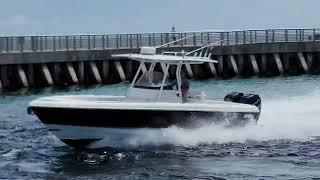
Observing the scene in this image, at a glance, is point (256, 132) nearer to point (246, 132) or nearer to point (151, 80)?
point (246, 132)

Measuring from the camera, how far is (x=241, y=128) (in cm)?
2245

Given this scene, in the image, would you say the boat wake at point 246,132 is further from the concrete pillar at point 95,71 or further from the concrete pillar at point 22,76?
the concrete pillar at point 95,71

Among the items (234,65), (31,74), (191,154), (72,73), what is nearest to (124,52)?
(72,73)

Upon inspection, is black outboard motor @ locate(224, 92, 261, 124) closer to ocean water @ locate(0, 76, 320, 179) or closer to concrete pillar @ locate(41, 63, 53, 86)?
ocean water @ locate(0, 76, 320, 179)

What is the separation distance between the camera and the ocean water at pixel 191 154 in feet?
59.4

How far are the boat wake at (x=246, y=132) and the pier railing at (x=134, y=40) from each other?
23671 millimetres

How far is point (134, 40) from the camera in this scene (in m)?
54.8

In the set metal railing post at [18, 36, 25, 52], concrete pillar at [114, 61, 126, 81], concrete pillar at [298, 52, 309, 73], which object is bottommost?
concrete pillar at [298, 52, 309, 73]

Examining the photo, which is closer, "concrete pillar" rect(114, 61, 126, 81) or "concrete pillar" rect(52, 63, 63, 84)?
"concrete pillar" rect(52, 63, 63, 84)

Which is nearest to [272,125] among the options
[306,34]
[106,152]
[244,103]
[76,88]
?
[244,103]

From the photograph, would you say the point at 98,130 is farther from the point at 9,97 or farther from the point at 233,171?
the point at 9,97

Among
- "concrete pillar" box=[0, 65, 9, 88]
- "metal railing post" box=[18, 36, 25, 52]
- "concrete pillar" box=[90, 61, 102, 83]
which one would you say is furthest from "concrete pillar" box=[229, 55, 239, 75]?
"concrete pillar" box=[0, 65, 9, 88]

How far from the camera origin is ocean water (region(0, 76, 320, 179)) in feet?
59.4

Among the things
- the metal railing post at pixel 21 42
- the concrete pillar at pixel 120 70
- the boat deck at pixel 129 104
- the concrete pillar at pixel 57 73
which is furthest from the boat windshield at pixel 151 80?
the concrete pillar at pixel 120 70
